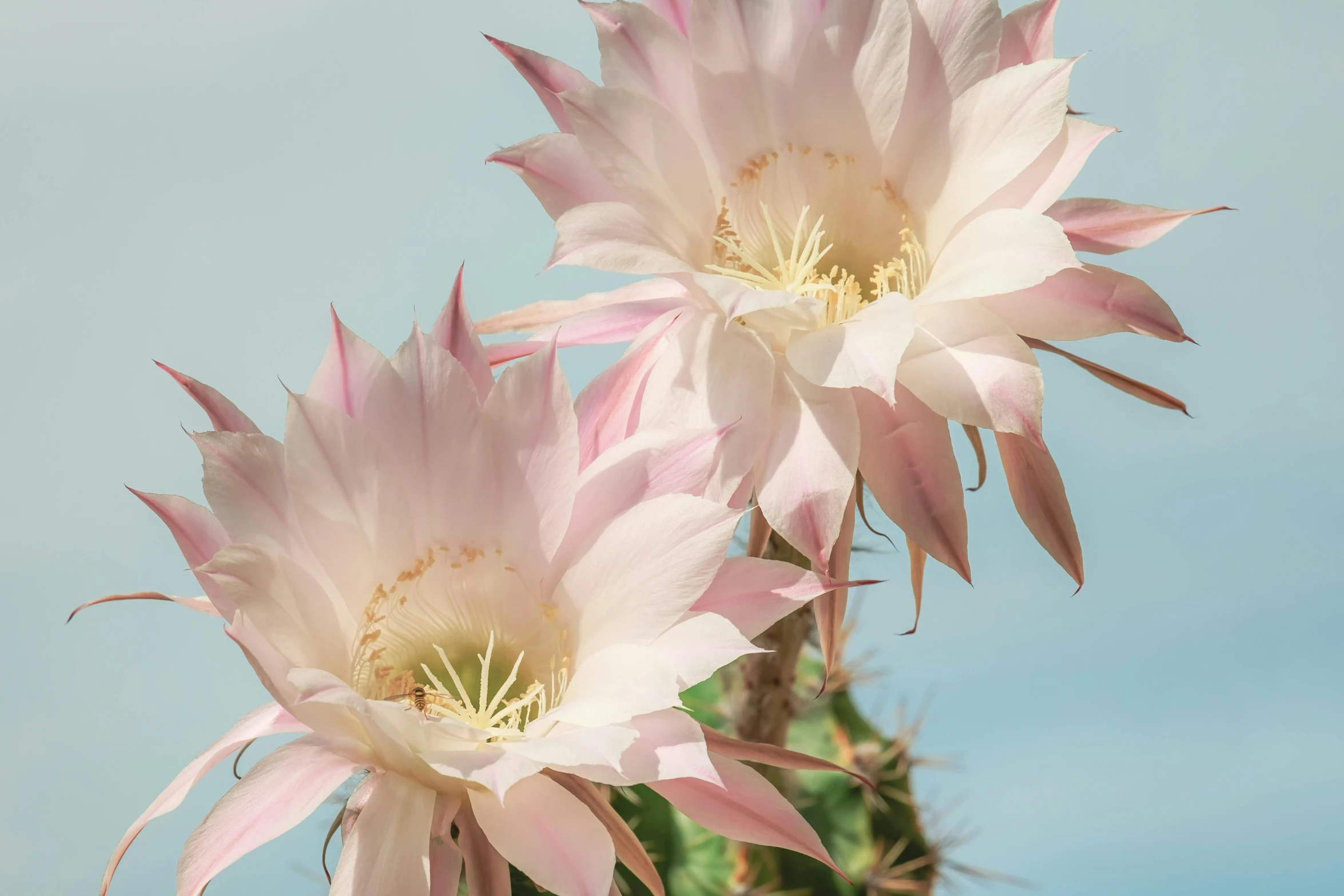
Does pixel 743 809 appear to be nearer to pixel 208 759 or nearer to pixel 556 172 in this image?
pixel 208 759

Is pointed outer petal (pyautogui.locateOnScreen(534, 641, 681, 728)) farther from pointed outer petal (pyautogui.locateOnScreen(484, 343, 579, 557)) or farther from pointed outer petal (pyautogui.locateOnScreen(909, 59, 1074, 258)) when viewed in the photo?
pointed outer petal (pyautogui.locateOnScreen(909, 59, 1074, 258))

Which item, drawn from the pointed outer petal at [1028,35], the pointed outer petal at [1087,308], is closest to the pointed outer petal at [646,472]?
the pointed outer petal at [1087,308]

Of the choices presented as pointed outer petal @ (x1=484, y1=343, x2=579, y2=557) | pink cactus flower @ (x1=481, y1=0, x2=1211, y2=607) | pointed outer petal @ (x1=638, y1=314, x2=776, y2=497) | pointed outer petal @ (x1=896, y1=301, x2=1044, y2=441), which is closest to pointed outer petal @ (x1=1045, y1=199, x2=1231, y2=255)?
pink cactus flower @ (x1=481, y1=0, x2=1211, y2=607)

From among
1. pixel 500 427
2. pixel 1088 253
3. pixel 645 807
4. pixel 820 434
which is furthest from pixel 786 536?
pixel 645 807

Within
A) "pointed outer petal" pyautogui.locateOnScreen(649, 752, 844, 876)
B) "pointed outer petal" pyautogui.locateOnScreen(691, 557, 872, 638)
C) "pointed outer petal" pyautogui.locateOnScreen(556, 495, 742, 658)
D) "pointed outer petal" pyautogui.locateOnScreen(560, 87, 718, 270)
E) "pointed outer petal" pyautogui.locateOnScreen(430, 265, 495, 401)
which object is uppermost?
"pointed outer petal" pyautogui.locateOnScreen(560, 87, 718, 270)

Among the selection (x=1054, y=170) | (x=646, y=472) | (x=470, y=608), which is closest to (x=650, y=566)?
(x=646, y=472)

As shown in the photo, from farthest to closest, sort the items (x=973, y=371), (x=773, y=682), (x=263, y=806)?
(x=773, y=682) → (x=973, y=371) → (x=263, y=806)

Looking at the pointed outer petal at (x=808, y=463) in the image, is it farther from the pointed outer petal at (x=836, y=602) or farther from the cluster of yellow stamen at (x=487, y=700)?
the cluster of yellow stamen at (x=487, y=700)
